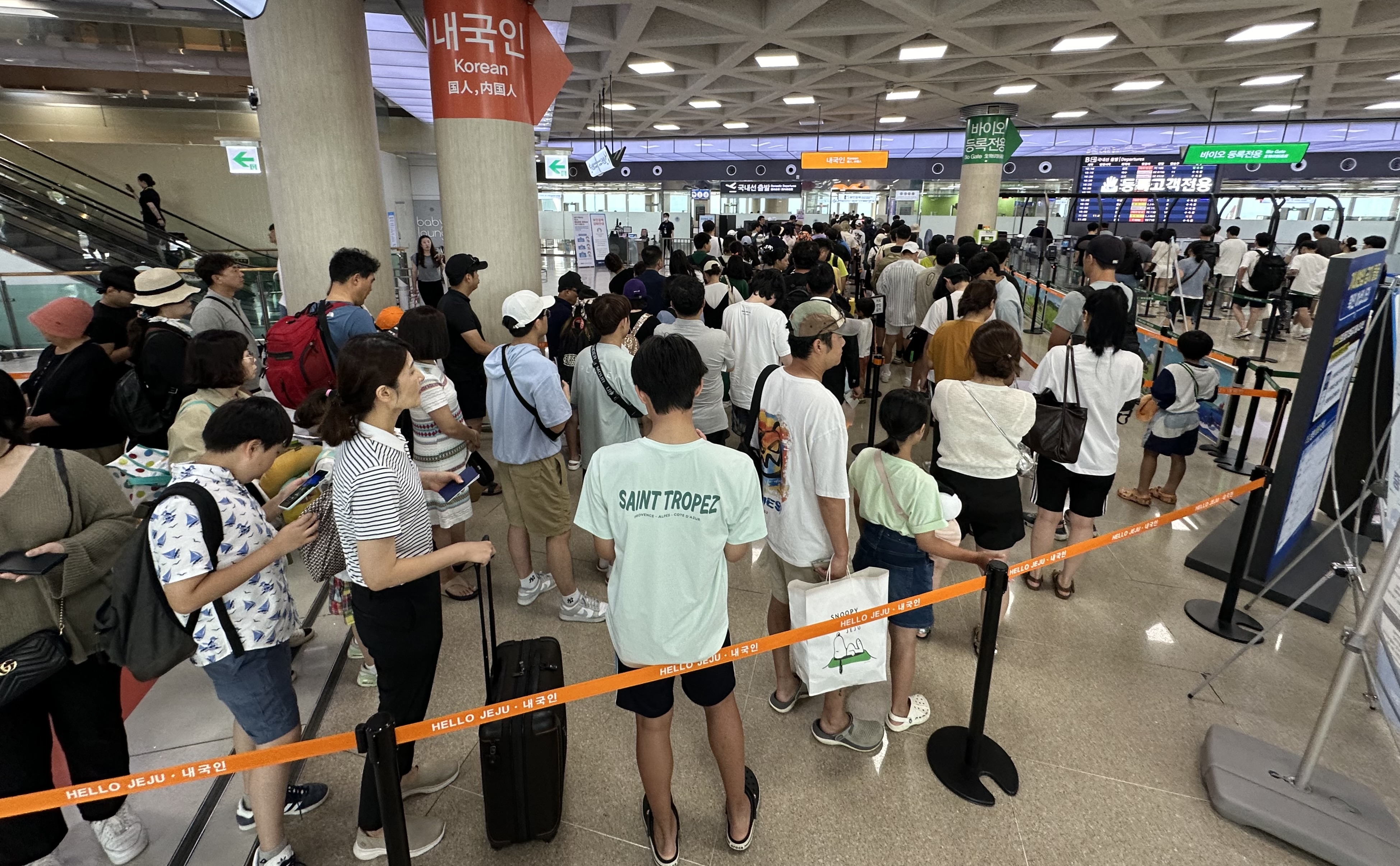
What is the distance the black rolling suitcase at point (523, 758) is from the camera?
222 cm

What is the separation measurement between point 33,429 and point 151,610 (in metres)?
2.34

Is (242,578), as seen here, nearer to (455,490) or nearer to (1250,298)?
(455,490)

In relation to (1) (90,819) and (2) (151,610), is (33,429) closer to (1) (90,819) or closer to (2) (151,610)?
(1) (90,819)

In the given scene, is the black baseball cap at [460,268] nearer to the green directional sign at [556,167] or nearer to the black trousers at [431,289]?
the black trousers at [431,289]

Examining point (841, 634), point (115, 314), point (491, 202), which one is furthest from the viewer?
point (491, 202)

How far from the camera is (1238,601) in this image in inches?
164

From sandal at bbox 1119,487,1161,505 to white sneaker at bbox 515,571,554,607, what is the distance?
4.68m

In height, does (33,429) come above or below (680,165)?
below

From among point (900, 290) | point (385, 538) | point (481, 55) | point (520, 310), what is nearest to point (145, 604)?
point (385, 538)

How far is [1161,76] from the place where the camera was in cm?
1294

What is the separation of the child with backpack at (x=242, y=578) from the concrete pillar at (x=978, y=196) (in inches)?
636

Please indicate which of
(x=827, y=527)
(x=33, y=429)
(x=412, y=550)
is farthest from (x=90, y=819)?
(x=827, y=527)

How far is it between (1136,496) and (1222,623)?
6.23 ft

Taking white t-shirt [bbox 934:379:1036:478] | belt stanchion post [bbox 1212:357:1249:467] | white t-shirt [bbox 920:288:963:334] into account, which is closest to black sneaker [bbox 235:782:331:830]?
white t-shirt [bbox 934:379:1036:478]
